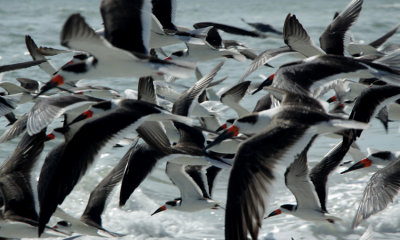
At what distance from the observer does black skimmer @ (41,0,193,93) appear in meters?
3.66

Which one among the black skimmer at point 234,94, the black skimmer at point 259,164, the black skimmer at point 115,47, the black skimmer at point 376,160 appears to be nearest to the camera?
the black skimmer at point 259,164

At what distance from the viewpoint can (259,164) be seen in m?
3.49

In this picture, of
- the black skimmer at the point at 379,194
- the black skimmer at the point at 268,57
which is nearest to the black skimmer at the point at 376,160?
the black skimmer at the point at 379,194

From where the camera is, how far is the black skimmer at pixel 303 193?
4.76 meters

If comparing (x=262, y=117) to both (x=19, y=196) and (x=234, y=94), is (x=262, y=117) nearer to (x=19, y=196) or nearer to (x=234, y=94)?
(x=19, y=196)

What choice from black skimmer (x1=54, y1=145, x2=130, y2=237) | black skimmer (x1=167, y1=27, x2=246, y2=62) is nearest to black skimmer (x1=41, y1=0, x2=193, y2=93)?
black skimmer (x1=54, y1=145, x2=130, y2=237)

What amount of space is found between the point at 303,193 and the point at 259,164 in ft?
5.35

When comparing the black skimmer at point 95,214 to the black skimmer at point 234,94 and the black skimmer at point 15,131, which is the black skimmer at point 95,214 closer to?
the black skimmer at point 15,131

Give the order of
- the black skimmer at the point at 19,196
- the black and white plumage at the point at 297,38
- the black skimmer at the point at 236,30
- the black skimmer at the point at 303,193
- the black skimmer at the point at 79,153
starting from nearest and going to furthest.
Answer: the black skimmer at the point at 79,153, the black skimmer at the point at 19,196, the black skimmer at the point at 303,193, the black and white plumage at the point at 297,38, the black skimmer at the point at 236,30

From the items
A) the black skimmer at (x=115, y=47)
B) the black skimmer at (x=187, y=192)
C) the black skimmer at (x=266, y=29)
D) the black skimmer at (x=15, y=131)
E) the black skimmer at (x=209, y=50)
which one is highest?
the black skimmer at (x=115, y=47)

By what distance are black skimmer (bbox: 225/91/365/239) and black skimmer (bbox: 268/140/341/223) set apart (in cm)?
86

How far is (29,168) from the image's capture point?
4773mm

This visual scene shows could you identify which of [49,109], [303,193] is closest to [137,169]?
[49,109]

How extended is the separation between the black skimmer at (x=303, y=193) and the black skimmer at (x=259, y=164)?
86 centimetres
